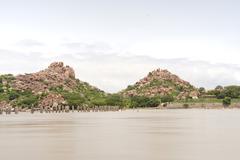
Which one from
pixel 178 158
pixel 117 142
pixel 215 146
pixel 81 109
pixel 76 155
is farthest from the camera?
pixel 81 109

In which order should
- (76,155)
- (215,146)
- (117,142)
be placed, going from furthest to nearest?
(117,142) < (215,146) < (76,155)

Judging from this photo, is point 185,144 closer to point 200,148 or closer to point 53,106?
point 200,148

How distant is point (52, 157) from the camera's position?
78.9ft

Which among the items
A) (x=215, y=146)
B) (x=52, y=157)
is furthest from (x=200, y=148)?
(x=52, y=157)

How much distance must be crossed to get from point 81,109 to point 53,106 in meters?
12.2

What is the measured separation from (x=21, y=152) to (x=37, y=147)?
9.28ft

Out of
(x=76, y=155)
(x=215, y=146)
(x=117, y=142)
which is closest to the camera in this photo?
(x=76, y=155)

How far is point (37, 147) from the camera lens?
29203 mm

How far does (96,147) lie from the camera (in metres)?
28.7

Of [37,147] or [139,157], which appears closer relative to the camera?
[139,157]

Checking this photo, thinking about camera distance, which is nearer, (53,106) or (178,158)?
(178,158)

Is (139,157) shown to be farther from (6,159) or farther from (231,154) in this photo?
(6,159)

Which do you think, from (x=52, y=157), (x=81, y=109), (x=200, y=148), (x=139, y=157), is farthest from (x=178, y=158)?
(x=81, y=109)

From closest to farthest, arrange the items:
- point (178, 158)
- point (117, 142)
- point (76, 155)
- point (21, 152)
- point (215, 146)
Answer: point (178, 158) < point (76, 155) < point (21, 152) < point (215, 146) < point (117, 142)
